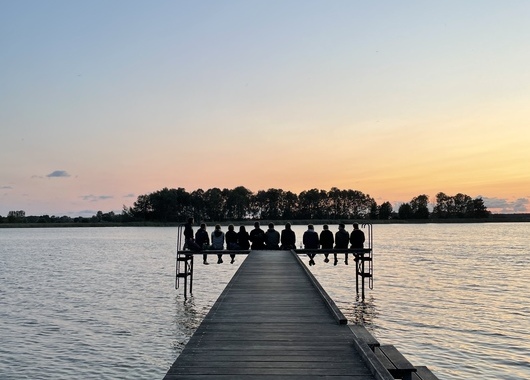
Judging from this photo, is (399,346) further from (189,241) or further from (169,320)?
(189,241)

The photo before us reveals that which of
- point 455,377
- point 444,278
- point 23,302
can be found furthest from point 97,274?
point 455,377

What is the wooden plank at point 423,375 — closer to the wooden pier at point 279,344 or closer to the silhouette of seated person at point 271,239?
the wooden pier at point 279,344

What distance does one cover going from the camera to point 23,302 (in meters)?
25.5

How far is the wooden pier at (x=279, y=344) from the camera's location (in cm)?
742

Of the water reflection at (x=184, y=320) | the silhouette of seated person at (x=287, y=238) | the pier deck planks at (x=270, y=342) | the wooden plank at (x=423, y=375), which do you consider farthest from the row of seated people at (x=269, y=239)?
the wooden plank at (x=423, y=375)

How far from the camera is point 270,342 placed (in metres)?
9.06

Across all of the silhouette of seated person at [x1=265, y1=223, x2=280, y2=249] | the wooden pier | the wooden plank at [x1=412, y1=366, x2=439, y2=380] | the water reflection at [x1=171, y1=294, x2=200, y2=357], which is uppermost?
the silhouette of seated person at [x1=265, y1=223, x2=280, y2=249]

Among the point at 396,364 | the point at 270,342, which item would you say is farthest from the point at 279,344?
the point at 396,364

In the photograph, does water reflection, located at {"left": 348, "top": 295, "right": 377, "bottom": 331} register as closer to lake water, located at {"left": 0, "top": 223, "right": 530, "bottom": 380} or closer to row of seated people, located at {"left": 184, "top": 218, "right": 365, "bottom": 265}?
lake water, located at {"left": 0, "top": 223, "right": 530, "bottom": 380}

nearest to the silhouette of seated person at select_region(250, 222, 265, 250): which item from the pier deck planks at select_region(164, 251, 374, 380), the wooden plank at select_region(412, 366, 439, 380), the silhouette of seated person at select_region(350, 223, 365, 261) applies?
the silhouette of seated person at select_region(350, 223, 365, 261)

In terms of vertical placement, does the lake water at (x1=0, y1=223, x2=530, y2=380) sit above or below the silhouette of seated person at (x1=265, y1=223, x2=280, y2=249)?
below

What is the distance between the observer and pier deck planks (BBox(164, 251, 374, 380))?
7.45 m

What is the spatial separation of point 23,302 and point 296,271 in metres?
14.2

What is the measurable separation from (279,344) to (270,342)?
193mm
